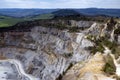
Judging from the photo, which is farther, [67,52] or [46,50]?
[46,50]

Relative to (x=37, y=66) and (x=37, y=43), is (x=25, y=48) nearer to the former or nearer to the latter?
(x=37, y=43)

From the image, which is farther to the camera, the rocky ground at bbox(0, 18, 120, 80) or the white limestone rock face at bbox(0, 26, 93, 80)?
the white limestone rock face at bbox(0, 26, 93, 80)

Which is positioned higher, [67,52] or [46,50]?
[67,52]

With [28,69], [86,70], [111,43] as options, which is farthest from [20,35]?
[86,70]

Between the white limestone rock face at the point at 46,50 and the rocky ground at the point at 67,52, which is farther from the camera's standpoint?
the white limestone rock face at the point at 46,50

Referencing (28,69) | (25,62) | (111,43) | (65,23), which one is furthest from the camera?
(65,23)

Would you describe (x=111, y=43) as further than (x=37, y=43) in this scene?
No

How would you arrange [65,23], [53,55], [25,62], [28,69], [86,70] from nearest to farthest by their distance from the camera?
[86,70]
[53,55]
[28,69]
[25,62]
[65,23]

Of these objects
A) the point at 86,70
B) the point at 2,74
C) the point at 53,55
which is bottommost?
the point at 2,74
